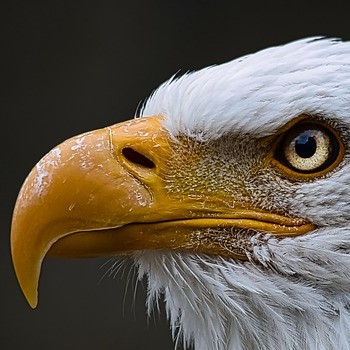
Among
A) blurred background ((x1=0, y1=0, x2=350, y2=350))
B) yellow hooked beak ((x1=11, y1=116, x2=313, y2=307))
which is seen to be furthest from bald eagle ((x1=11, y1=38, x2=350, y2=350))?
blurred background ((x1=0, y1=0, x2=350, y2=350))

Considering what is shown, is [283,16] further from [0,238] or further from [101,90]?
[0,238]

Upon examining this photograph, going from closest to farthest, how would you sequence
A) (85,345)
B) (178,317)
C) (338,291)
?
1. (338,291)
2. (178,317)
3. (85,345)

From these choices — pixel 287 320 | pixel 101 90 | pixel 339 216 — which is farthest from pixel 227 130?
pixel 101 90

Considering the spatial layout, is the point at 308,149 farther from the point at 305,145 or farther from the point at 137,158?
the point at 137,158

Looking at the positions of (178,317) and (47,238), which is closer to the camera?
(47,238)

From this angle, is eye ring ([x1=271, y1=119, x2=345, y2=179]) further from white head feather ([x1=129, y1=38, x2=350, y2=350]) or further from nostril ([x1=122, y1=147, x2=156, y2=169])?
nostril ([x1=122, y1=147, x2=156, y2=169])

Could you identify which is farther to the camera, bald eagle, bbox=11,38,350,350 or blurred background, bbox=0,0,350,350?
blurred background, bbox=0,0,350,350

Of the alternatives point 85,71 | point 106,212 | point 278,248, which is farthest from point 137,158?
point 85,71

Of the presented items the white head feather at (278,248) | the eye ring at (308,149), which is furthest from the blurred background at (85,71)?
the eye ring at (308,149)
